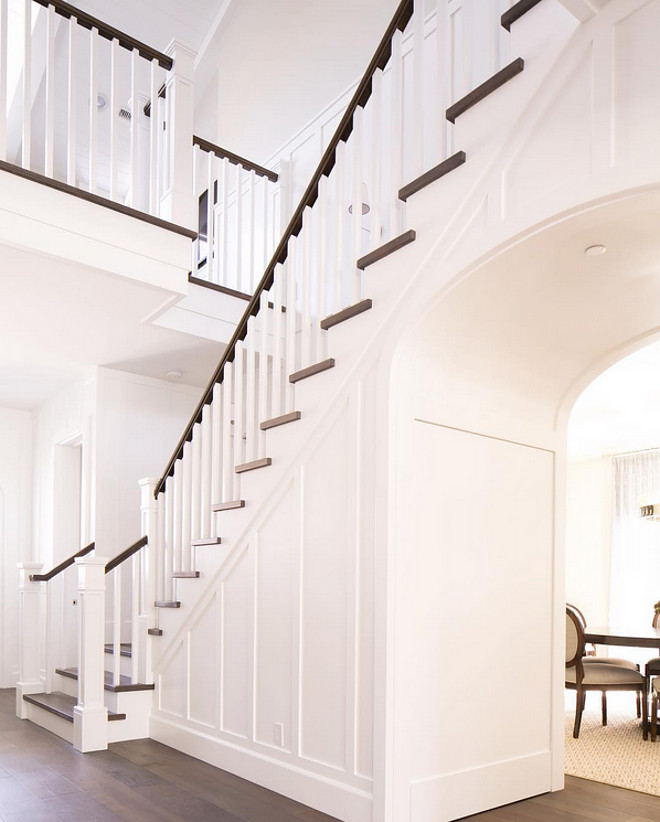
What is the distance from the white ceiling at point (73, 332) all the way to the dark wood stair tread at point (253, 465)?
1227 millimetres

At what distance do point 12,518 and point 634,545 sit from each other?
23.2 feet

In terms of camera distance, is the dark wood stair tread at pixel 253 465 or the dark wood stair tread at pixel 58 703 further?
the dark wood stair tread at pixel 58 703

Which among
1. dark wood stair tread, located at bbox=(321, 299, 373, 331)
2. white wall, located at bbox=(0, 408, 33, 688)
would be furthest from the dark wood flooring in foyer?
white wall, located at bbox=(0, 408, 33, 688)

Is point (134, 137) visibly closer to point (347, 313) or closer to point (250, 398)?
point (250, 398)

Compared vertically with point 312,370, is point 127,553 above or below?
below

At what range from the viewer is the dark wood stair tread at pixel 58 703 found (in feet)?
16.2

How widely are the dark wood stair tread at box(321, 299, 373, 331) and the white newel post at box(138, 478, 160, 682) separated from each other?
210cm

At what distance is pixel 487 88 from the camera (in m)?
3.02

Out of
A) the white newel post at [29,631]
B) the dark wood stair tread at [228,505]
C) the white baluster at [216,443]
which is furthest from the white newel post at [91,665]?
the white newel post at [29,631]

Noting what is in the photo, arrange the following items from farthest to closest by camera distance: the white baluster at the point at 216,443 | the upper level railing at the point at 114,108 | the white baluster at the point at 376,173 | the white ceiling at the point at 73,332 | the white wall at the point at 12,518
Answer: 1. the white wall at the point at 12,518
2. the white baluster at the point at 216,443
3. the white ceiling at the point at 73,332
4. the upper level railing at the point at 114,108
5. the white baluster at the point at 376,173

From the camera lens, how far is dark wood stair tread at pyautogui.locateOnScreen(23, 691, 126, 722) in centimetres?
495

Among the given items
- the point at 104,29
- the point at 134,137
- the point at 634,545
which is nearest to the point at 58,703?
the point at 134,137

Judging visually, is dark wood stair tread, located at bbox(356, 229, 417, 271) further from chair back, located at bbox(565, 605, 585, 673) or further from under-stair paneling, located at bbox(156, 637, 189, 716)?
chair back, located at bbox(565, 605, 585, 673)

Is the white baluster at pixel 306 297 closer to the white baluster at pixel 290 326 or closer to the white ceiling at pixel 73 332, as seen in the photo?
the white baluster at pixel 290 326
